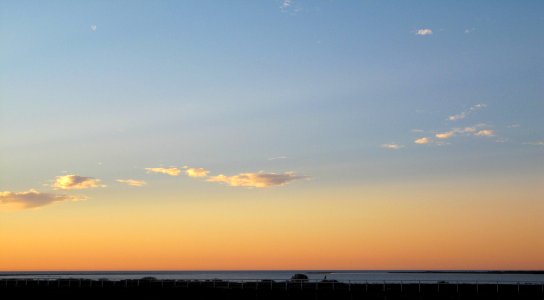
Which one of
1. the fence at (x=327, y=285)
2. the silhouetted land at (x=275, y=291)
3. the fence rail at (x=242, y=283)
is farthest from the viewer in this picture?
the fence rail at (x=242, y=283)

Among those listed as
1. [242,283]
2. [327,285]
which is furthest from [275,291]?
[242,283]

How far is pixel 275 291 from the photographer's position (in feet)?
224

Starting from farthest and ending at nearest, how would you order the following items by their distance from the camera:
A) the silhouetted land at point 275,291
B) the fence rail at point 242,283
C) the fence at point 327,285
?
the fence rail at point 242,283
the fence at point 327,285
the silhouetted land at point 275,291

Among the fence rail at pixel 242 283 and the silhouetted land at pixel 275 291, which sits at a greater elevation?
the fence rail at pixel 242 283

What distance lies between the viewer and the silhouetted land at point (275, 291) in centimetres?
6425

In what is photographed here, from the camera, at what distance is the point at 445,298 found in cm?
6150

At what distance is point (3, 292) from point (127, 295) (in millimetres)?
16362

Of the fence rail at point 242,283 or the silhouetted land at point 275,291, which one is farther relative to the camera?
the fence rail at point 242,283

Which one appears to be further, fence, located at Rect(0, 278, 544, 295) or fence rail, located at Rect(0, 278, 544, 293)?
fence rail, located at Rect(0, 278, 544, 293)

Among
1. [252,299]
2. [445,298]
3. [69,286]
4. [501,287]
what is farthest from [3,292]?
[501,287]

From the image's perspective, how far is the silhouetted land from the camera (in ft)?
211

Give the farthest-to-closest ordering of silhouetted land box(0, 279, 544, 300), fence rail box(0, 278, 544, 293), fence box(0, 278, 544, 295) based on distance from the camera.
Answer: fence rail box(0, 278, 544, 293) < fence box(0, 278, 544, 295) < silhouetted land box(0, 279, 544, 300)

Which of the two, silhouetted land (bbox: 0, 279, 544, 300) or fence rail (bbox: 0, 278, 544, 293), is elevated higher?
fence rail (bbox: 0, 278, 544, 293)

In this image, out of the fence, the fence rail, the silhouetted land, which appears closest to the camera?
the silhouetted land
